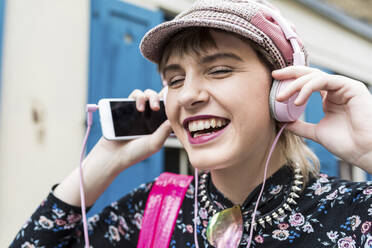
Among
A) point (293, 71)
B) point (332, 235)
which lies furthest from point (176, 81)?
point (332, 235)

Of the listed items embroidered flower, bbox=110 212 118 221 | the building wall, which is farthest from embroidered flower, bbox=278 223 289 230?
the building wall

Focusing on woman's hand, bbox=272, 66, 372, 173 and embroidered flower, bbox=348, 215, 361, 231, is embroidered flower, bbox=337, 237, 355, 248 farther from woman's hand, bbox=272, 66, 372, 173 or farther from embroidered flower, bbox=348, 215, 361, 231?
woman's hand, bbox=272, 66, 372, 173

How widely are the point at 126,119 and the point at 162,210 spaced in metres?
0.38

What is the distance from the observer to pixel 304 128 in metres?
1.11

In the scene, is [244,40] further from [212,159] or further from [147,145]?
[147,145]

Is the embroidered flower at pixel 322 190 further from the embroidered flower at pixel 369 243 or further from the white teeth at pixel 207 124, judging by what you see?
the white teeth at pixel 207 124

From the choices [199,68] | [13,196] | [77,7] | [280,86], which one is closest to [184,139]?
[199,68]

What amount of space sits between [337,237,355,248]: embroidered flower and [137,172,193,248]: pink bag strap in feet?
1.83

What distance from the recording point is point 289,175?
1179mm

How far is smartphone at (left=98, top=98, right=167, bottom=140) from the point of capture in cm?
130

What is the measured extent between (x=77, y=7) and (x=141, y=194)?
5.41ft

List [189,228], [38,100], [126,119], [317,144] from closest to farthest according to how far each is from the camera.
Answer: [189,228]
[126,119]
[38,100]
[317,144]

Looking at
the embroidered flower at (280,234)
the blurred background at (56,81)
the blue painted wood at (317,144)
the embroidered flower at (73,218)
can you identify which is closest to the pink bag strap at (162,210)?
the embroidered flower at (73,218)

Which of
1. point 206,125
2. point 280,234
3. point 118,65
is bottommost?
point 280,234
